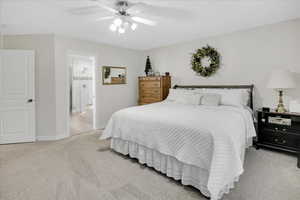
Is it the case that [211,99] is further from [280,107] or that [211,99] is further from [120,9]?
[120,9]

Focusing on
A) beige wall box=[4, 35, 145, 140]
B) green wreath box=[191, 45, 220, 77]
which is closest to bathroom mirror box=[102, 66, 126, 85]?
beige wall box=[4, 35, 145, 140]

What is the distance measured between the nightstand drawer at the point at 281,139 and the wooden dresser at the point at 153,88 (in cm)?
254

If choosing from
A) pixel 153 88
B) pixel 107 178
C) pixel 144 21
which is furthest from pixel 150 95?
pixel 107 178

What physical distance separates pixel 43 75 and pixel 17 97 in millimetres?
687

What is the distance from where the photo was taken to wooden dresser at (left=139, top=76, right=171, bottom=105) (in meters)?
4.68

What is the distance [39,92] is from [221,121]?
375 centimetres

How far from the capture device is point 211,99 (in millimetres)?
3342

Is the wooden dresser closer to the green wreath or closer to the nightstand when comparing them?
the green wreath

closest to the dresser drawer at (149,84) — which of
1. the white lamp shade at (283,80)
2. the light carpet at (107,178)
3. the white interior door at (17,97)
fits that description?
the light carpet at (107,178)

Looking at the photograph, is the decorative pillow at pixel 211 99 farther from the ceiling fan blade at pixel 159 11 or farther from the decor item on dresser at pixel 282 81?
the ceiling fan blade at pixel 159 11

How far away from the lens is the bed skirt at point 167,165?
6.09 feet

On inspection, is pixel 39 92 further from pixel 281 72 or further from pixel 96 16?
pixel 281 72

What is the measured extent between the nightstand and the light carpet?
169mm

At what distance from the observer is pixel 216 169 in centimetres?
164
